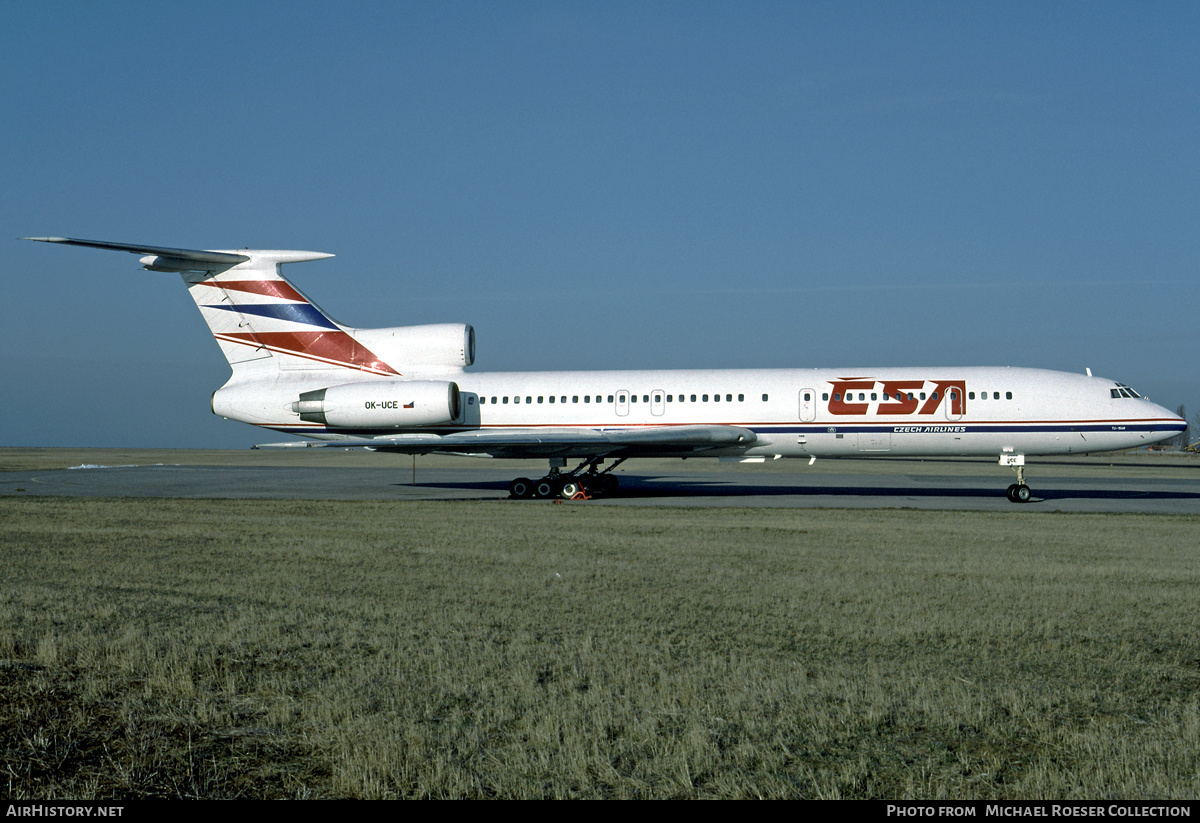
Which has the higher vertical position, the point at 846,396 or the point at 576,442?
the point at 846,396

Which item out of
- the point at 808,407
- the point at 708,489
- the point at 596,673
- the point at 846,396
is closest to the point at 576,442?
the point at 708,489

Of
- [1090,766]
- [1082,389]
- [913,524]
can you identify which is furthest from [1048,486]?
[1090,766]

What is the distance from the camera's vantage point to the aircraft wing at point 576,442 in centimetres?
2525

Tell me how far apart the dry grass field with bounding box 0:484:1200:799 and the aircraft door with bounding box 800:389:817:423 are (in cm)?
1236

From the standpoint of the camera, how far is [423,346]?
27.5m

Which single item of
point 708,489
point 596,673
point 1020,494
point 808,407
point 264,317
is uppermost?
point 264,317

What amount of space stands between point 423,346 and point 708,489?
33.0 ft

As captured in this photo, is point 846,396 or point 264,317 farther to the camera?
point 264,317

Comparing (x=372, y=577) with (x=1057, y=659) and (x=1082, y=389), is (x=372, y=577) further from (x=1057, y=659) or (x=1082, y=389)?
(x=1082, y=389)

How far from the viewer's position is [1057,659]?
7.05 metres

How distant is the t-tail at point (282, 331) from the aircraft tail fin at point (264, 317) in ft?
0.09

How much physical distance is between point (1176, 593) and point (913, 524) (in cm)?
771

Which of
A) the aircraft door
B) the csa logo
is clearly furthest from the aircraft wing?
the csa logo

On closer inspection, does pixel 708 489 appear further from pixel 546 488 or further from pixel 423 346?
pixel 423 346
